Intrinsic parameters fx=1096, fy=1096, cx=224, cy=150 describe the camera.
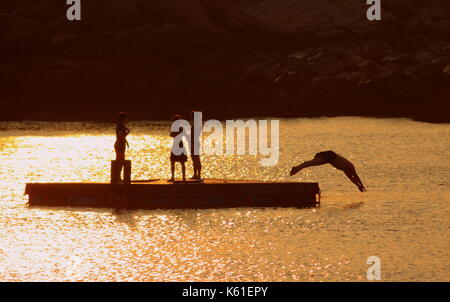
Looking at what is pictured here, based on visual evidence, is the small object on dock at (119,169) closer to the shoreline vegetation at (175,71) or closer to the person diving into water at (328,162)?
the person diving into water at (328,162)

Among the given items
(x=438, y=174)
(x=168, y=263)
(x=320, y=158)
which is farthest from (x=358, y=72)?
(x=168, y=263)

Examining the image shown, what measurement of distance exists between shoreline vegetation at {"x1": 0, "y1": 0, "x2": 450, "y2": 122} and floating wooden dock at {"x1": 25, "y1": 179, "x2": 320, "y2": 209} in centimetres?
7719

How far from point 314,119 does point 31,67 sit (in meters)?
35.2

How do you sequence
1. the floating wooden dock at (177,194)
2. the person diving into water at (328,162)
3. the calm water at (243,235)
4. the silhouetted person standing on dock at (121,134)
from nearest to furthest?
the calm water at (243,235) → the silhouetted person standing on dock at (121,134) → the floating wooden dock at (177,194) → the person diving into water at (328,162)

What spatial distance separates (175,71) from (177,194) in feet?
298

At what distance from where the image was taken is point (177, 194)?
37938mm

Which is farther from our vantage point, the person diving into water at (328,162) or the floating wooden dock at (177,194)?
the person diving into water at (328,162)

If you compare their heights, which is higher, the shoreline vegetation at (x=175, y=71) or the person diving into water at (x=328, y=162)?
the shoreline vegetation at (x=175, y=71)

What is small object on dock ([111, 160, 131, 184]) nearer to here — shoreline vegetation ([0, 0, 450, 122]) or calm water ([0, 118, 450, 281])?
calm water ([0, 118, 450, 281])

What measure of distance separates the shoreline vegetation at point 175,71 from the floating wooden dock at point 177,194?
77193 millimetres

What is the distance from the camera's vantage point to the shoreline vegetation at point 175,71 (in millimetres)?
124375

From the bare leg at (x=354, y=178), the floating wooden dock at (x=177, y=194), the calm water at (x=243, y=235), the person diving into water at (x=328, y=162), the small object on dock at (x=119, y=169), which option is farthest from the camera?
the bare leg at (x=354, y=178)

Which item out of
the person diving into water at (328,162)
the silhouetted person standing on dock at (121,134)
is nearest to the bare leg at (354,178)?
the person diving into water at (328,162)

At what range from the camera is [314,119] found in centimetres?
11250
